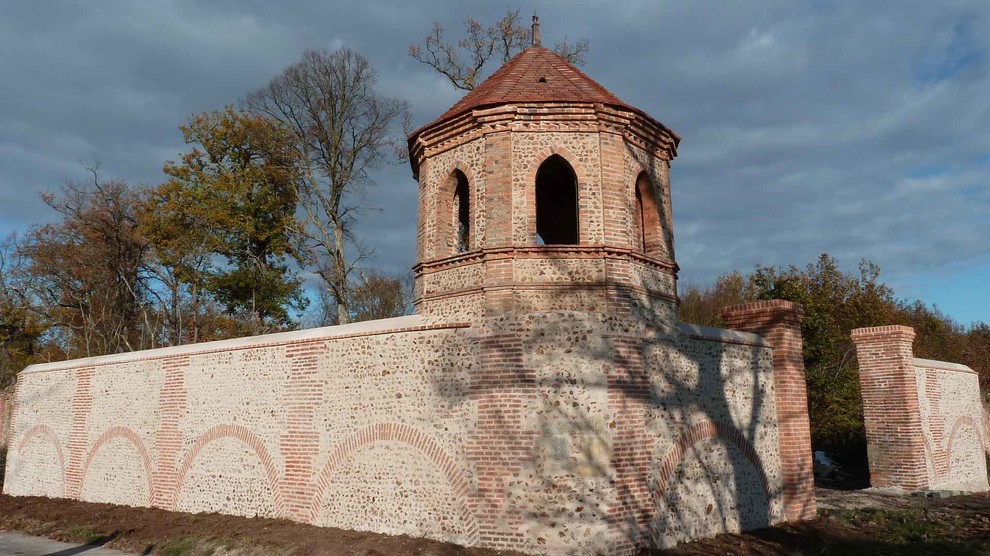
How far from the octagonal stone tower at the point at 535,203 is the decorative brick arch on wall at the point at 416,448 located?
191 centimetres

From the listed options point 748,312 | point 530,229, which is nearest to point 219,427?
point 530,229

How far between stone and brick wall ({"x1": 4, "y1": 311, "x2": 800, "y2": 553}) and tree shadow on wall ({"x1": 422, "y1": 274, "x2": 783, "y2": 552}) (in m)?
0.03

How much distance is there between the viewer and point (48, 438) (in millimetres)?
16750

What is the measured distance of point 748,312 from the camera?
1224 centimetres

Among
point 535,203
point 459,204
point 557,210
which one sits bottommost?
point 535,203

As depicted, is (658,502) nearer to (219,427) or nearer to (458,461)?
(458,461)

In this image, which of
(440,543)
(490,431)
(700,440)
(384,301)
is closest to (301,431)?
(440,543)

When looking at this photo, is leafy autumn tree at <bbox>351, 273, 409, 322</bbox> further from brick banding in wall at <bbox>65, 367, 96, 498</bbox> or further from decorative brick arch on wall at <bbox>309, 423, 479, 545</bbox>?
decorative brick arch on wall at <bbox>309, 423, 479, 545</bbox>

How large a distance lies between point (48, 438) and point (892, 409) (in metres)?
20.4

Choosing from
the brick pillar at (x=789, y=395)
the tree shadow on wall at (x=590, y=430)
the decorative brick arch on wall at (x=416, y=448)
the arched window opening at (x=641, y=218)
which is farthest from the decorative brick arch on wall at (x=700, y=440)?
the arched window opening at (x=641, y=218)

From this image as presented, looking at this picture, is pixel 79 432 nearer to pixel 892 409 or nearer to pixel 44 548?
pixel 44 548

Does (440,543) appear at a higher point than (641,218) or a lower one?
lower

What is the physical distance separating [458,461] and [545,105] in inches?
214

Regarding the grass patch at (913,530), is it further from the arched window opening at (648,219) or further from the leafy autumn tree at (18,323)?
the leafy autumn tree at (18,323)
